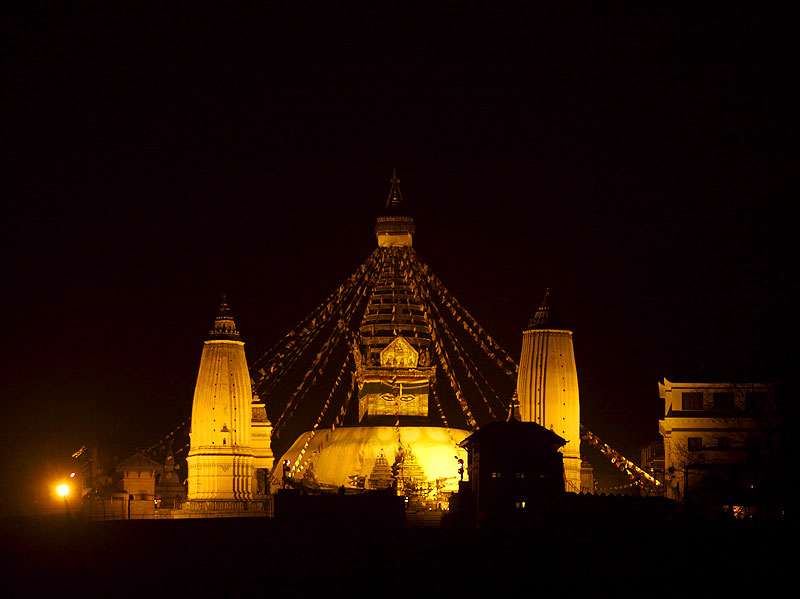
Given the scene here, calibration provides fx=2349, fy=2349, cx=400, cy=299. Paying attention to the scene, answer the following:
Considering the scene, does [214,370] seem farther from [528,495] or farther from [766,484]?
[766,484]

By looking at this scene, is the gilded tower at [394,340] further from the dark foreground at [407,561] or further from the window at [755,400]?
the dark foreground at [407,561]

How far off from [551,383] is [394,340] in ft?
41.1

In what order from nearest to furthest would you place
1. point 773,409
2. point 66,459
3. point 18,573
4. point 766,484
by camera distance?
point 18,573, point 766,484, point 773,409, point 66,459

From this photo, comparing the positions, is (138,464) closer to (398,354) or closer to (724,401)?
(398,354)

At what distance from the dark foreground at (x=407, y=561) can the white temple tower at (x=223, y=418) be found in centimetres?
3951

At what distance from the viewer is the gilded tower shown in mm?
139625

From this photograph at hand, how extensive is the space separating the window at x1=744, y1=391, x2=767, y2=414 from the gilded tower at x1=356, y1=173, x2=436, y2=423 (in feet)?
90.2

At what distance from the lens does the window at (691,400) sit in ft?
397

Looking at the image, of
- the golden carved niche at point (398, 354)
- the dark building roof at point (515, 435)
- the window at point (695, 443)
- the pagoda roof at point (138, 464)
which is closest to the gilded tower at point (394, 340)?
the golden carved niche at point (398, 354)

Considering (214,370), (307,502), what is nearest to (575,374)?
(214,370)

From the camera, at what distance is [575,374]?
132 meters

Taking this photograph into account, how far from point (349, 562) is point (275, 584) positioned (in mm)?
4310

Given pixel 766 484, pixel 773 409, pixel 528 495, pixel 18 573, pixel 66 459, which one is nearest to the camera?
pixel 18 573

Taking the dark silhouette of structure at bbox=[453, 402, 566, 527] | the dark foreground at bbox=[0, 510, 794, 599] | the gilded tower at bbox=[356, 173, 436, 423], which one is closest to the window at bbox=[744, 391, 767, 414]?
the dark silhouette of structure at bbox=[453, 402, 566, 527]
